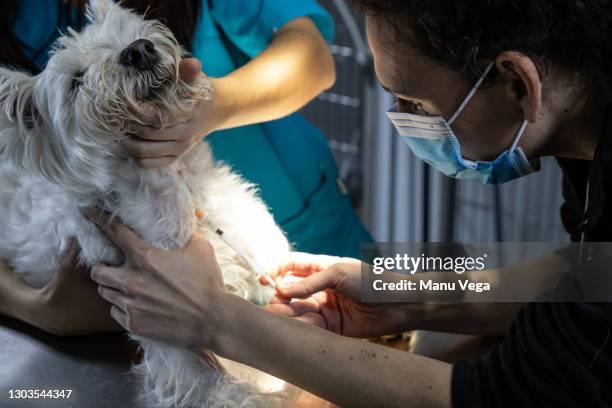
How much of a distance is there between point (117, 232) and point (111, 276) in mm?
67

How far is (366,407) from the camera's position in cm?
92

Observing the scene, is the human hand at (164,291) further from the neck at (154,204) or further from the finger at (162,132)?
the finger at (162,132)

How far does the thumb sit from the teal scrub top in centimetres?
28

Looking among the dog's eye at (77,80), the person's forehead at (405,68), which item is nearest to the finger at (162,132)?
the dog's eye at (77,80)

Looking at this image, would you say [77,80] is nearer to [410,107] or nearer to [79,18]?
[79,18]

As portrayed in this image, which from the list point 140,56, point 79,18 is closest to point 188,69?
point 140,56

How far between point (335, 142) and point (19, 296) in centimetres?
154

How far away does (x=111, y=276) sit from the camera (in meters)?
1.03

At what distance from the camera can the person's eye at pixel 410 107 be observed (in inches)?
38.2

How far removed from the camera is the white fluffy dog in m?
1.02

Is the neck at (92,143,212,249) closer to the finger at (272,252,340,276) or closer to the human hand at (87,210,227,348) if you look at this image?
the human hand at (87,210,227,348)

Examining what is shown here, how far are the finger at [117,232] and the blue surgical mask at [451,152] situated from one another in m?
0.41

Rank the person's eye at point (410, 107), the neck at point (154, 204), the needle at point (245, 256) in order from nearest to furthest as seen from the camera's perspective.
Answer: the person's eye at point (410, 107) < the neck at point (154, 204) < the needle at point (245, 256)

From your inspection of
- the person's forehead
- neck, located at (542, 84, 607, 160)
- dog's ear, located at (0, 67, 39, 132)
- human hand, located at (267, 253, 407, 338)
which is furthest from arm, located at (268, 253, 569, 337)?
dog's ear, located at (0, 67, 39, 132)
